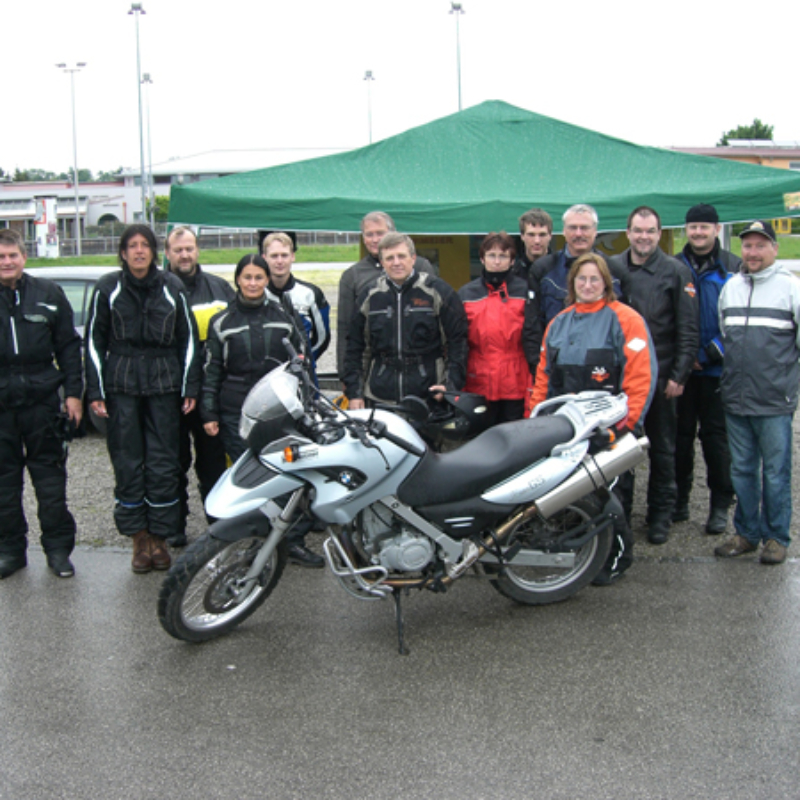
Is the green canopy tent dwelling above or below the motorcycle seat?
above

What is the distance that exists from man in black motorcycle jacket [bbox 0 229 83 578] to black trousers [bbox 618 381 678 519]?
3.18 metres

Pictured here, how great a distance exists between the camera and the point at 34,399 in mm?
4578

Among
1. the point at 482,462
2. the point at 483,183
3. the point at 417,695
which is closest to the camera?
the point at 417,695

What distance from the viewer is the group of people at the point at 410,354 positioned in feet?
14.7

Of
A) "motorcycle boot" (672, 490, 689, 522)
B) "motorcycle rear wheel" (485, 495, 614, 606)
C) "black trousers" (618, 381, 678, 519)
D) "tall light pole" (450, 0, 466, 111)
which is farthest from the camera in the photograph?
"tall light pole" (450, 0, 466, 111)

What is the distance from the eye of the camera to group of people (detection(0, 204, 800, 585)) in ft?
14.7

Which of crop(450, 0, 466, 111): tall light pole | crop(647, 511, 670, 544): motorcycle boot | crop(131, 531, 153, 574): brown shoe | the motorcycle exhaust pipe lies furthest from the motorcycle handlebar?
crop(450, 0, 466, 111): tall light pole

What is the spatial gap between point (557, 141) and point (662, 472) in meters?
4.66

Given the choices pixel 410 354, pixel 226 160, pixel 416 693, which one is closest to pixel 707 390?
pixel 410 354

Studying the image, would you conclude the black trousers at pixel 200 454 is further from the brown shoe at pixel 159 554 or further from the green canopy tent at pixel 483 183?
the green canopy tent at pixel 483 183

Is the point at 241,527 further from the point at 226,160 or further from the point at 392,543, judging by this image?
the point at 226,160

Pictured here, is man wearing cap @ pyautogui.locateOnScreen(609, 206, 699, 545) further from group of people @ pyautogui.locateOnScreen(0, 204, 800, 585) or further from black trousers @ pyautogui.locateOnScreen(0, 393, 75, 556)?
black trousers @ pyautogui.locateOnScreen(0, 393, 75, 556)

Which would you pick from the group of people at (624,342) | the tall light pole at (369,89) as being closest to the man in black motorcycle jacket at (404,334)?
the group of people at (624,342)

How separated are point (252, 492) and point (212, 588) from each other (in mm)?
474
